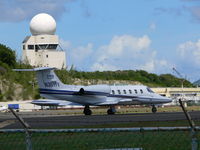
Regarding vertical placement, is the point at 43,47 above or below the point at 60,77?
above

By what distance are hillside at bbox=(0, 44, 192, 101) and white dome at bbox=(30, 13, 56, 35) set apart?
844 cm

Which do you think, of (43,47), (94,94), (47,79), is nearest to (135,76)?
(43,47)

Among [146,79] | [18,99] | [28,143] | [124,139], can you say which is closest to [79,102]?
[18,99]

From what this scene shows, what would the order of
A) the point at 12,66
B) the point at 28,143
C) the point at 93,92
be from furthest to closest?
1. the point at 12,66
2. the point at 93,92
3. the point at 28,143

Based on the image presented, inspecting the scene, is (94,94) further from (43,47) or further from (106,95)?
(43,47)

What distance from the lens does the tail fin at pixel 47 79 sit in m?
51.7

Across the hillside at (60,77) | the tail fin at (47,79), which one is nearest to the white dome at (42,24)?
the hillside at (60,77)

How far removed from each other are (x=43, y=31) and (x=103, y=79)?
23331mm

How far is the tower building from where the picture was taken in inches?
4776

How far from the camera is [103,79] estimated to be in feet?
459

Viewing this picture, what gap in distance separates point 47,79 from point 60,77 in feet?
189

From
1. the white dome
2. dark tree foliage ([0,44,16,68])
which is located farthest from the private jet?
the white dome

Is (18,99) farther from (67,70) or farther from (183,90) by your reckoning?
(183,90)

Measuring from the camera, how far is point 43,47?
13450 cm
